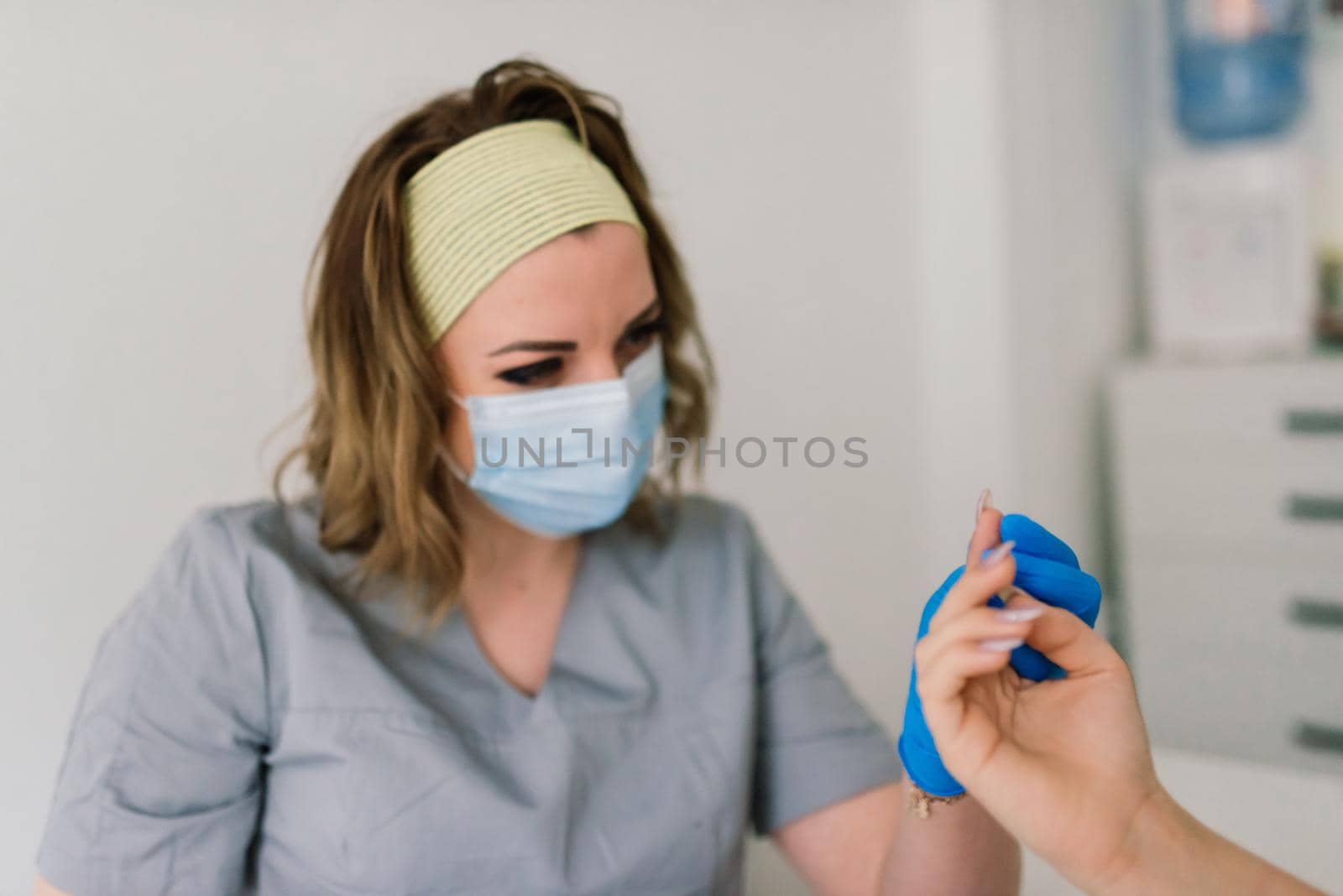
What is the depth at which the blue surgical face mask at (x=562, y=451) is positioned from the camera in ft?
2.86

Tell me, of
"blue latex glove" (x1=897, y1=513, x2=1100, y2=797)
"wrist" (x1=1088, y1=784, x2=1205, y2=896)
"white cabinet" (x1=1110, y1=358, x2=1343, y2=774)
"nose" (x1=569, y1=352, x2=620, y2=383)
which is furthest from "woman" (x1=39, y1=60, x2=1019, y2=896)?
"white cabinet" (x1=1110, y1=358, x2=1343, y2=774)

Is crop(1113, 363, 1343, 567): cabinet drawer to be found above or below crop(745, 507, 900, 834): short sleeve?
above

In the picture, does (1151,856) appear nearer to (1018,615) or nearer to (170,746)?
(1018,615)

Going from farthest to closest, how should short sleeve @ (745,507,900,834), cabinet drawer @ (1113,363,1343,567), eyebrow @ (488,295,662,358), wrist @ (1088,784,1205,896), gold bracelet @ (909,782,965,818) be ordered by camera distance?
cabinet drawer @ (1113,363,1343,567) → short sleeve @ (745,507,900,834) → eyebrow @ (488,295,662,358) → gold bracelet @ (909,782,965,818) → wrist @ (1088,784,1205,896)

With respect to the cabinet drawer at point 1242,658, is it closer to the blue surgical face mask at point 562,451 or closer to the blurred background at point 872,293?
the blurred background at point 872,293

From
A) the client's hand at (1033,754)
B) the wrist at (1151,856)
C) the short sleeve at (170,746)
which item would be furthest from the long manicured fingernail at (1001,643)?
the short sleeve at (170,746)

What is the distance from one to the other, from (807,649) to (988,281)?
956 mm

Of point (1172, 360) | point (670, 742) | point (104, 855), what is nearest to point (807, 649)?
point (670, 742)

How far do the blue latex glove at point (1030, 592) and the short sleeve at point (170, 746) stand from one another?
49 centimetres

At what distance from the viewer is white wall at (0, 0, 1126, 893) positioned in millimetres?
942

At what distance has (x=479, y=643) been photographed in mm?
917

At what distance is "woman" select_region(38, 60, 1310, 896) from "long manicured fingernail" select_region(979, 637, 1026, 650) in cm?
17

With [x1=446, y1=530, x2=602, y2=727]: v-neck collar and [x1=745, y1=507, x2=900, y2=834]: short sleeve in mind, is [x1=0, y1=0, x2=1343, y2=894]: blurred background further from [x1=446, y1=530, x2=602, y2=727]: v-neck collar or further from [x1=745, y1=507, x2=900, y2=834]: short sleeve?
[x1=446, y1=530, x2=602, y2=727]: v-neck collar

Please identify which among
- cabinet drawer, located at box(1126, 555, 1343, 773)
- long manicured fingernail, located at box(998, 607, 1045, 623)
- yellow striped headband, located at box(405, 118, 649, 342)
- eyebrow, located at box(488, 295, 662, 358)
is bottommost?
cabinet drawer, located at box(1126, 555, 1343, 773)
